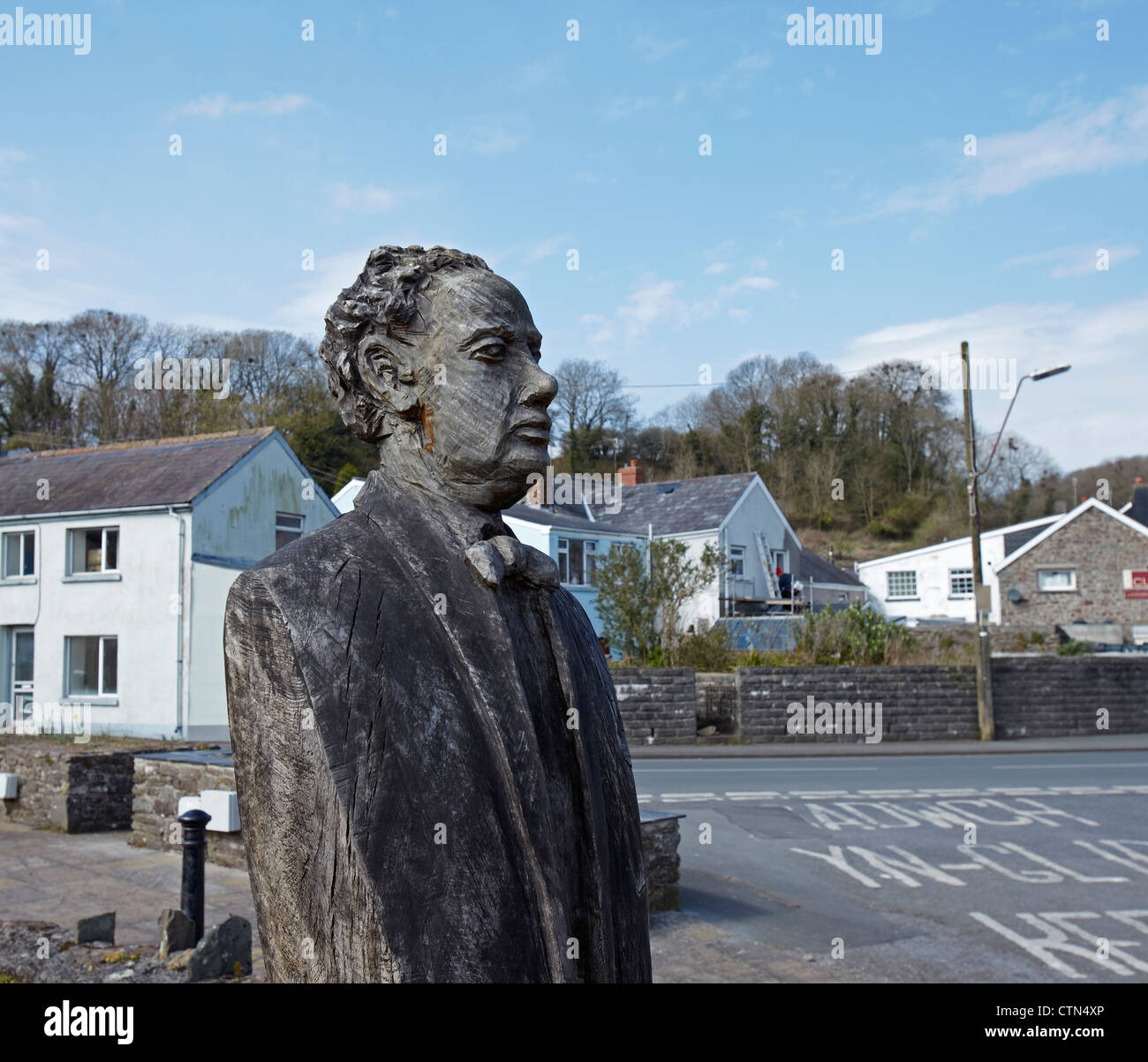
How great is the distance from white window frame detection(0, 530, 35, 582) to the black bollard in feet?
62.2

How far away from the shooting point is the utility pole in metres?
21.1

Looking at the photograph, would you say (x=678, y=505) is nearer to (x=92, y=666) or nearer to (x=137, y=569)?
(x=137, y=569)

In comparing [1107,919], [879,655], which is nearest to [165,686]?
[879,655]

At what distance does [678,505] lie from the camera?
1516 inches

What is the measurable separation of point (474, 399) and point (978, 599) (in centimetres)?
2075

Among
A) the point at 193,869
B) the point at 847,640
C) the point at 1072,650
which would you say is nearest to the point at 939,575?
the point at 1072,650

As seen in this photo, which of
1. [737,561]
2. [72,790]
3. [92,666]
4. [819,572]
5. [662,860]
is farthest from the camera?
[819,572]

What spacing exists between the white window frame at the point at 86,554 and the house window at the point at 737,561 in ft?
66.1

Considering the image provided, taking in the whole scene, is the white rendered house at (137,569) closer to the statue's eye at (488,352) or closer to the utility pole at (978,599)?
the utility pole at (978,599)

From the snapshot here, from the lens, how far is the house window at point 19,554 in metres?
24.0

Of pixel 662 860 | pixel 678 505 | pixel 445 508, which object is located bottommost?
pixel 662 860

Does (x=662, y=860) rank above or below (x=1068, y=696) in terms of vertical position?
below

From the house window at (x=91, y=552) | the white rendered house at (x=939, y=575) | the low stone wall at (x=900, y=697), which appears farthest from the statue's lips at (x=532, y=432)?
the white rendered house at (x=939, y=575)
